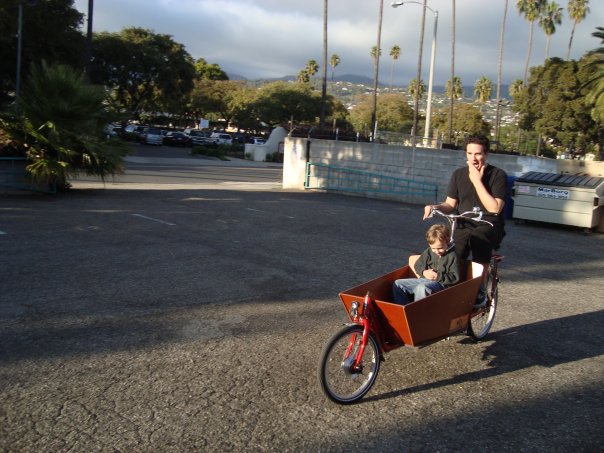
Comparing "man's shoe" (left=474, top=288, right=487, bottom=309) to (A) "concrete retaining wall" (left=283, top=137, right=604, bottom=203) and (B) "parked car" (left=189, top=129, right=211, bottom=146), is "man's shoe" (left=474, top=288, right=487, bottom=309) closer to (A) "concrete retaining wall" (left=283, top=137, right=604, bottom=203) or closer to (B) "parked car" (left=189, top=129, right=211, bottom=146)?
(A) "concrete retaining wall" (left=283, top=137, right=604, bottom=203)

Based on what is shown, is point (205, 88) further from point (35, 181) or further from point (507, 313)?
point (507, 313)

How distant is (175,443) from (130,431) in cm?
33

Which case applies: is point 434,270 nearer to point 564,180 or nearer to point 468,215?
point 468,215

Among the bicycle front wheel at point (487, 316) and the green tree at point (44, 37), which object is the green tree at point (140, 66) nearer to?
the green tree at point (44, 37)

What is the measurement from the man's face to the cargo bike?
112 cm

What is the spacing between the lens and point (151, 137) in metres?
52.2

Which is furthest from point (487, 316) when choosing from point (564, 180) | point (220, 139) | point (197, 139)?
point (220, 139)

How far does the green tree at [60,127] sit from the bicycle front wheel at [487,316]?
40.0ft

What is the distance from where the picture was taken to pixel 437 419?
4.04 meters

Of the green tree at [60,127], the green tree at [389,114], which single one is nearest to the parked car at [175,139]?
the green tree at [389,114]

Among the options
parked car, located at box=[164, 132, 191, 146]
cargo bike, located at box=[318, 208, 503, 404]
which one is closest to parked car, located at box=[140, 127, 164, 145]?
parked car, located at box=[164, 132, 191, 146]

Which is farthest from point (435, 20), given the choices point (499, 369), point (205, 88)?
point (205, 88)

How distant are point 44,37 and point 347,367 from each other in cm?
3388

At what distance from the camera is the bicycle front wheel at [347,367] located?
13.2ft
